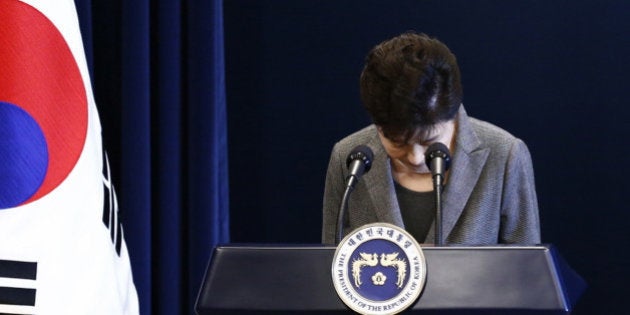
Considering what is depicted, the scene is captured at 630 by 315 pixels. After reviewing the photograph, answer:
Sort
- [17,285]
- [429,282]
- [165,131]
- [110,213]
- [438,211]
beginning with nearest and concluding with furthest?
[429,282] < [438,211] < [17,285] < [110,213] < [165,131]

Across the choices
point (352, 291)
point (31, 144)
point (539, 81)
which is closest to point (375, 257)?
point (352, 291)

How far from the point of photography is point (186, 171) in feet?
8.73

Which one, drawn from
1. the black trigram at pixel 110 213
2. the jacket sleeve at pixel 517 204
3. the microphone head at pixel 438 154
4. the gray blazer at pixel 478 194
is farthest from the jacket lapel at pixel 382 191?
the black trigram at pixel 110 213

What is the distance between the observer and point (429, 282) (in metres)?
1.17

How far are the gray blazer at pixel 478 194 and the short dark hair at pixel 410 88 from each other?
21cm

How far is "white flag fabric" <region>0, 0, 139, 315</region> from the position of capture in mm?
1697

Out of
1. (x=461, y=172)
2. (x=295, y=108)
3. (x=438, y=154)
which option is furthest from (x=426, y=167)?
(x=295, y=108)

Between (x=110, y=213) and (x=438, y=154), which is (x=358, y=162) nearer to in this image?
(x=438, y=154)

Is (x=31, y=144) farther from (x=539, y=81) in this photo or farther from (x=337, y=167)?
(x=539, y=81)

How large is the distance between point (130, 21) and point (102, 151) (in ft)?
2.16

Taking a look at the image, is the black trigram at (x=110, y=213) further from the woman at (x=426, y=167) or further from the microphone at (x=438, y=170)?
the microphone at (x=438, y=170)

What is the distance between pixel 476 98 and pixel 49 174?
4.69ft

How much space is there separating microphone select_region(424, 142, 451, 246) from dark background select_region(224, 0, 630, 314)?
1.39 m

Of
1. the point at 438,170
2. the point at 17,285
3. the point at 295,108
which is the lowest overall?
the point at 17,285
